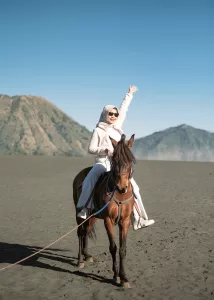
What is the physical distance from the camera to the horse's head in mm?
6227

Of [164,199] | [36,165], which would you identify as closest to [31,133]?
[36,165]

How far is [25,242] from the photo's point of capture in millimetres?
10945

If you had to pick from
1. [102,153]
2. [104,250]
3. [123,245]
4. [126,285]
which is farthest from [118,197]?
[104,250]

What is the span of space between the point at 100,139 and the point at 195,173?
2548cm

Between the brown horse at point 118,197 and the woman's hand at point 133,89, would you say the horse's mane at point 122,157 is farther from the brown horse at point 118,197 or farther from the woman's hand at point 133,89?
the woman's hand at point 133,89

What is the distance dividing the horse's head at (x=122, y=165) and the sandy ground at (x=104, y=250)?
2133 millimetres

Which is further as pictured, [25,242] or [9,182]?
[9,182]

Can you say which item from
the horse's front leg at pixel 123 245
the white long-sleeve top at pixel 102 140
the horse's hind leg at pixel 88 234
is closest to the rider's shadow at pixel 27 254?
the horse's hind leg at pixel 88 234

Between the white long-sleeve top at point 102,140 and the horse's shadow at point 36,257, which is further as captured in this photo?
the horse's shadow at point 36,257

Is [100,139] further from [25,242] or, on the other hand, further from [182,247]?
[25,242]

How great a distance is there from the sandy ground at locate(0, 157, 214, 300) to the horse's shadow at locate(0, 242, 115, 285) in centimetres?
2

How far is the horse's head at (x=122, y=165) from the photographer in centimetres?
623

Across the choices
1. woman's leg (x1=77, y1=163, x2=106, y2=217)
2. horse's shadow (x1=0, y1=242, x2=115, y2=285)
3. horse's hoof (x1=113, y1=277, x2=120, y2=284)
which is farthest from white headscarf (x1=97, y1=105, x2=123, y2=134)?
horse's shadow (x1=0, y1=242, x2=115, y2=285)

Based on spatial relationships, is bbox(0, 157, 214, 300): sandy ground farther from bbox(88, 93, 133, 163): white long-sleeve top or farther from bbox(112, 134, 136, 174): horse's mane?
bbox(88, 93, 133, 163): white long-sleeve top
